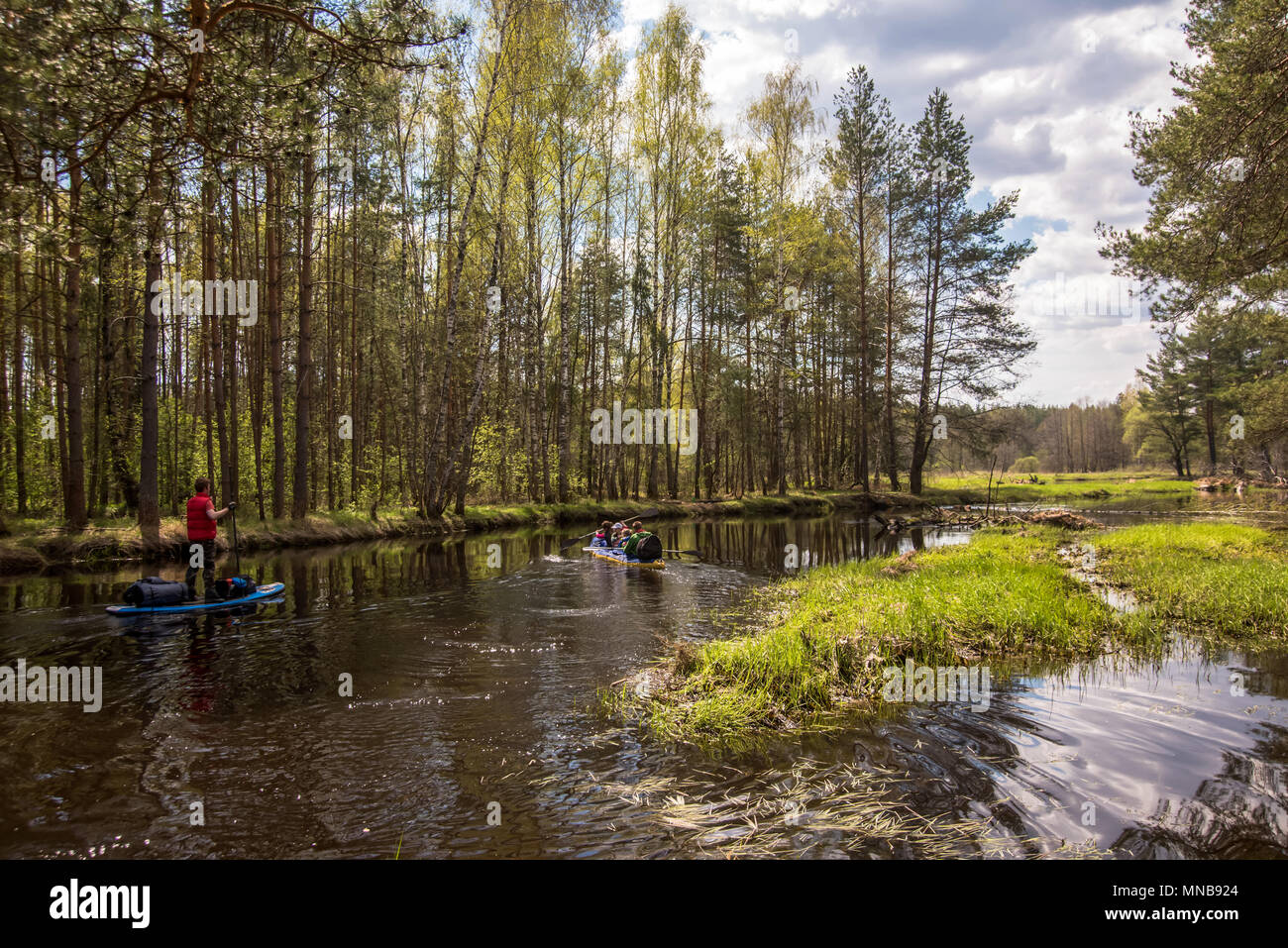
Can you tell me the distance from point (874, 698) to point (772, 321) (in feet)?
96.5

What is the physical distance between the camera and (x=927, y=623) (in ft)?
25.4

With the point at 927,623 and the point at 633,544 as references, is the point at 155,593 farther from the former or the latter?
the point at 927,623

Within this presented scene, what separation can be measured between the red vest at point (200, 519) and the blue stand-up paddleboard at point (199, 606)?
1.20 m

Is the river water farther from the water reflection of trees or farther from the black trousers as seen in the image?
the black trousers

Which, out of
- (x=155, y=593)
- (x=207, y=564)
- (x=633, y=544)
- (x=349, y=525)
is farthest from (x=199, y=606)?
(x=349, y=525)

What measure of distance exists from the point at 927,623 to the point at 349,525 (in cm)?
1820

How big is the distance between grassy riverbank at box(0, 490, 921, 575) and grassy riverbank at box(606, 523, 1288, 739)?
10922 millimetres

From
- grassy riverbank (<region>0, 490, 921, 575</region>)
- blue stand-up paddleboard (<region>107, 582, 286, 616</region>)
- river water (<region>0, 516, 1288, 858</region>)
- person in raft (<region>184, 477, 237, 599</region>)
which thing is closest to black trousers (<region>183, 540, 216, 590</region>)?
person in raft (<region>184, 477, 237, 599</region>)

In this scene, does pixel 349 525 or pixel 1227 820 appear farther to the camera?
pixel 349 525

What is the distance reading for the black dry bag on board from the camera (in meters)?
9.85

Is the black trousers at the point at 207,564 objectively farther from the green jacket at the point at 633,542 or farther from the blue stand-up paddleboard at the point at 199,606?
the green jacket at the point at 633,542

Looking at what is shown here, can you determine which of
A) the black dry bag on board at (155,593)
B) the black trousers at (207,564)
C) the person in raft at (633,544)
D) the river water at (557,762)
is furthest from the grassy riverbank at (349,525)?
the river water at (557,762)
